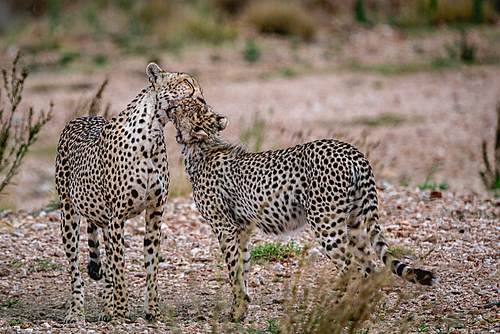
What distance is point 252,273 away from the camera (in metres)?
5.51

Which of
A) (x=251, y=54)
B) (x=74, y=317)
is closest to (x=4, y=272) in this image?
(x=74, y=317)

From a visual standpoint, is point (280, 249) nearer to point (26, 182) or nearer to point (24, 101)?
point (26, 182)

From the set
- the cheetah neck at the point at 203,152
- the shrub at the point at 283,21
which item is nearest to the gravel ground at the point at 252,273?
the cheetah neck at the point at 203,152

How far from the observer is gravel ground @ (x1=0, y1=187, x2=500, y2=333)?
4.23 metres

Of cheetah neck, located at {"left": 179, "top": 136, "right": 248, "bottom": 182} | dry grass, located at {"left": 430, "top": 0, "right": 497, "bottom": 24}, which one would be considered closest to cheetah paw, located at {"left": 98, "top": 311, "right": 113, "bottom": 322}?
cheetah neck, located at {"left": 179, "top": 136, "right": 248, "bottom": 182}

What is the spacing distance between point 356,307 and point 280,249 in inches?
80.6

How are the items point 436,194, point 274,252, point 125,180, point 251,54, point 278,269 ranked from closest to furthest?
point 125,180
point 278,269
point 274,252
point 436,194
point 251,54

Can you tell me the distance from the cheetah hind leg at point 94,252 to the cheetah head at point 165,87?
3.68ft

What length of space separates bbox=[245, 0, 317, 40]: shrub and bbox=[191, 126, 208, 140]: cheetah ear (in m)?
12.3

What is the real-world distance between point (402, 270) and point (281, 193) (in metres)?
0.96

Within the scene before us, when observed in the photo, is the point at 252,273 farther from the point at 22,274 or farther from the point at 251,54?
the point at 251,54

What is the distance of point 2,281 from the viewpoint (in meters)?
5.32

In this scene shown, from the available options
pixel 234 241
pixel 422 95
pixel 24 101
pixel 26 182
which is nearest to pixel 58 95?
pixel 24 101

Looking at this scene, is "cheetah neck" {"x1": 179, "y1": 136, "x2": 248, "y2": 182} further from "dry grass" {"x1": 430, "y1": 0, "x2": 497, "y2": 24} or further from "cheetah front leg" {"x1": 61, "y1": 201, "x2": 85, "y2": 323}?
"dry grass" {"x1": 430, "y1": 0, "x2": 497, "y2": 24}
